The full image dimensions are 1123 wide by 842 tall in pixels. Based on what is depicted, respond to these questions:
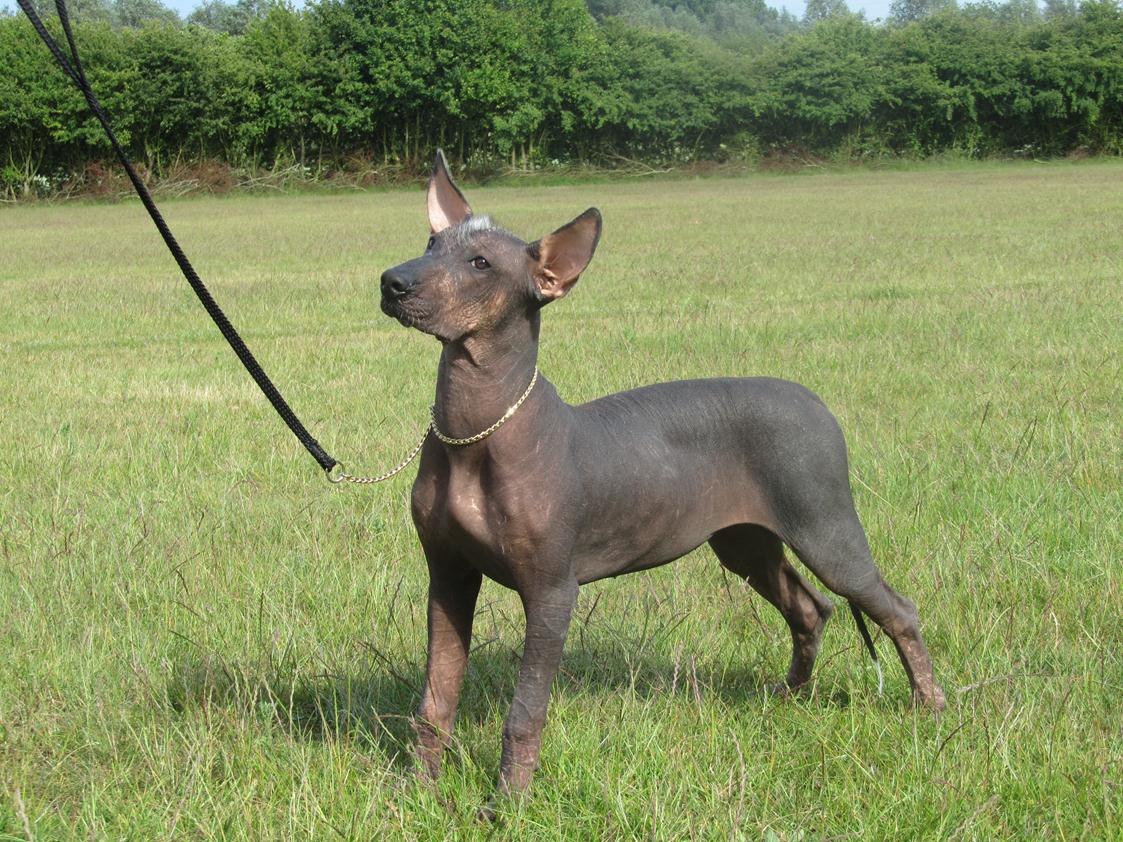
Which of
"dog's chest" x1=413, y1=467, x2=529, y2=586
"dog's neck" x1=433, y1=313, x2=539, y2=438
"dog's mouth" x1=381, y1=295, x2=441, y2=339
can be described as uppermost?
"dog's mouth" x1=381, y1=295, x2=441, y2=339

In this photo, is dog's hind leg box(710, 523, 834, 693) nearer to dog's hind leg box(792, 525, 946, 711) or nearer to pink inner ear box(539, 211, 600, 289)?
dog's hind leg box(792, 525, 946, 711)

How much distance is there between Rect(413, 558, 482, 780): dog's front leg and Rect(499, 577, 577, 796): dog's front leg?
0.25 m

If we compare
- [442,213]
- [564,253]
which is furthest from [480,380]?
[442,213]

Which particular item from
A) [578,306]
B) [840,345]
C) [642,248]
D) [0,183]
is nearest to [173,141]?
[0,183]

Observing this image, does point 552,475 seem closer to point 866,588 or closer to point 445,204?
point 445,204

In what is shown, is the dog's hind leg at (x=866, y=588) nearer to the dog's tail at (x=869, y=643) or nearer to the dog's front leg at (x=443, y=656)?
the dog's tail at (x=869, y=643)

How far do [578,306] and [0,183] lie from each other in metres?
32.8

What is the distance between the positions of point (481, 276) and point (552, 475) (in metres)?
0.49

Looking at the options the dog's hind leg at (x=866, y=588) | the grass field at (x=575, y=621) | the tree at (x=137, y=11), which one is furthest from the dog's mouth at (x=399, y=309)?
the tree at (x=137, y=11)

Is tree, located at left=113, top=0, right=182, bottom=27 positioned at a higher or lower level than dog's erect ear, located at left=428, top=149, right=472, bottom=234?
higher

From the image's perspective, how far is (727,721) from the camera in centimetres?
349

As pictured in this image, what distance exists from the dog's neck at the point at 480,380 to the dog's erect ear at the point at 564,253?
118 mm

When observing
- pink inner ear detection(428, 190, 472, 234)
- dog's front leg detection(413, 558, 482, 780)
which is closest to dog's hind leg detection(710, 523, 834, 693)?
dog's front leg detection(413, 558, 482, 780)

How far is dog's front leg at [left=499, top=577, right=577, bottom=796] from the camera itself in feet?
9.50
